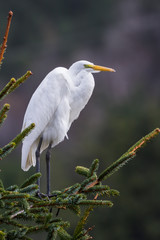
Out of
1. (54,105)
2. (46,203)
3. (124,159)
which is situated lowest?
(46,203)

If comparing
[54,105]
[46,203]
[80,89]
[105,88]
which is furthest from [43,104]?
[105,88]

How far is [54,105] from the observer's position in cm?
244

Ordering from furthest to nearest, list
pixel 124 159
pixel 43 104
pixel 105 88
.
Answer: pixel 105 88 → pixel 43 104 → pixel 124 159

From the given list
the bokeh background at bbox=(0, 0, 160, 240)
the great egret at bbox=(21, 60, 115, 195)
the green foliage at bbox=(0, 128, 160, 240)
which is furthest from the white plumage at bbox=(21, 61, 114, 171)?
the bokeh background at bbox=(0, 0, 160, 240)

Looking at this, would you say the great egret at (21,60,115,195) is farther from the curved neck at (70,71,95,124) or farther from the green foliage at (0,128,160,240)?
the green foliage at (0,128,160,240)

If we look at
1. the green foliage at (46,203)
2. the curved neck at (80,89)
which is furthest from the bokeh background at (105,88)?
the green foliage at (46,203)

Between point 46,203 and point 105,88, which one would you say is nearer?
point 46,203

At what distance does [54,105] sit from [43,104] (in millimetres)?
59

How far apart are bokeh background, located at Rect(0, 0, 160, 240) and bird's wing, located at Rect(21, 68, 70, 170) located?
32.4 feet

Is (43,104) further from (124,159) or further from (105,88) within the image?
(105,88)

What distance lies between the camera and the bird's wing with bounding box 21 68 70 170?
7.80ft

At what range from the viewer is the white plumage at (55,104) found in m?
2.40

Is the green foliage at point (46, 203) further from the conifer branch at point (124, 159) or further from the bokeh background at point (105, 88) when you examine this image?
the bokeh background at point (105, 88)

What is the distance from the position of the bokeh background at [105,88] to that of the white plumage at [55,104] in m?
9.83
